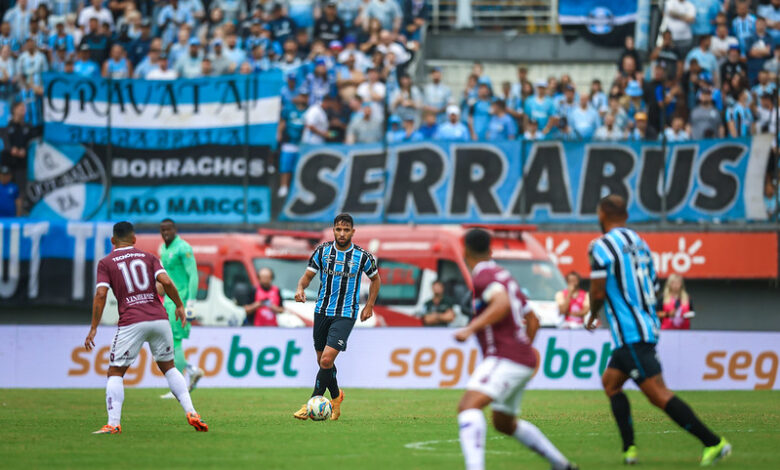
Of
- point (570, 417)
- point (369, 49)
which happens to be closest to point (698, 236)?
point (369, 49)

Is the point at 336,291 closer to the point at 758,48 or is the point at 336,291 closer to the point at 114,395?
the point at 114,395

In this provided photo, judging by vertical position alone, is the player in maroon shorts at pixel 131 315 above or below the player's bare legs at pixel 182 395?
above

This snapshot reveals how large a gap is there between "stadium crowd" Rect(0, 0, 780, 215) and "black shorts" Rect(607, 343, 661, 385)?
14.9m

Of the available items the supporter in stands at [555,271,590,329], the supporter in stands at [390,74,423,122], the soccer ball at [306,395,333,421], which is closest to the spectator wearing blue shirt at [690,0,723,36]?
the supporter in stands at [390,74,423,122]

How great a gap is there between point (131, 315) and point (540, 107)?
47.6 ft

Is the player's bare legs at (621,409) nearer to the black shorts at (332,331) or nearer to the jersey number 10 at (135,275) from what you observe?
the black shorts at (332,331)

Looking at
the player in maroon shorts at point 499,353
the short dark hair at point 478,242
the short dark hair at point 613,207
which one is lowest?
the player in maroon shorts at point 499,353

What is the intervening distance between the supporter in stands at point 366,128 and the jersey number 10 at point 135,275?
42.6 feet

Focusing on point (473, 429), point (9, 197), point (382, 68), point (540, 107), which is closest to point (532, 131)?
point (540, 107)

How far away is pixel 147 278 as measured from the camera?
500 inches

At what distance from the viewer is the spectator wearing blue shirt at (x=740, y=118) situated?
24422 millimetres

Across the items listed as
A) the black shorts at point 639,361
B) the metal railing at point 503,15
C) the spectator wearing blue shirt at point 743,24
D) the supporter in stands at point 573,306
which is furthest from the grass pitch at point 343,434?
the metal railing at point 503,15

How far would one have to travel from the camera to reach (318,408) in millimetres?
14008

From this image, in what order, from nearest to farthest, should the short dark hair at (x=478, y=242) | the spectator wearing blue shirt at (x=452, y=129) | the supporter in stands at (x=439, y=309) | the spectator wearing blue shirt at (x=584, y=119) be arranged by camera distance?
the short dark hair at (x=478, y=242)
the supporter in stands at (x=439, y=309)
the spectator wearing blue shirt at (x=584, y=119)
the spectator wearing blue shirt at (x=452, y=129)
